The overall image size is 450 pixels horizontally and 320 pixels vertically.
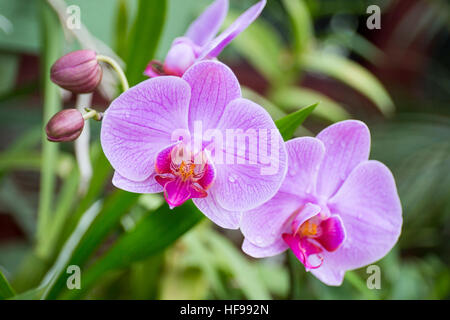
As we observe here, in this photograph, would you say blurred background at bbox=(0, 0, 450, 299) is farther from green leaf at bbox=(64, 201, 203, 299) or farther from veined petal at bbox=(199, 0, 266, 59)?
veined petal at bbox=(199, 0, 266, 59)

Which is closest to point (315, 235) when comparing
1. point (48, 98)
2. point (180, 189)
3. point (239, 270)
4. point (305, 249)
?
point (305, 249)

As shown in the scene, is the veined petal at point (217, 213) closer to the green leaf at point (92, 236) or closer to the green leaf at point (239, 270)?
the green leaf at point (92, 236)

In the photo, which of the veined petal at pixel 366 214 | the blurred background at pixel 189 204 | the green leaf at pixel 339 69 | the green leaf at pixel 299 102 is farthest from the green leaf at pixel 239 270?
the green leaf at pixel 339 69

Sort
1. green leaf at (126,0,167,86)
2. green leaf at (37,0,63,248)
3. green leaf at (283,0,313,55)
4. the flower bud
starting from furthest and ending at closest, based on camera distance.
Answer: green leaf at (283,0,313,55)
green leaf at (37,0,63,248)
green leaf at (126,0,167,86)
the flower bud

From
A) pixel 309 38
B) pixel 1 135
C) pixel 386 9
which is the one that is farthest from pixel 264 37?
pixel 1 135

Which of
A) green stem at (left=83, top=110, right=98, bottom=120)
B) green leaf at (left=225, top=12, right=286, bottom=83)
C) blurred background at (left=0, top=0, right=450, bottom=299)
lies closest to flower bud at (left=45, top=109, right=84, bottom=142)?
green stem at (left=83, top=110, right=98, bottom=120)

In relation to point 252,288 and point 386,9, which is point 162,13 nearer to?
point 252,288
